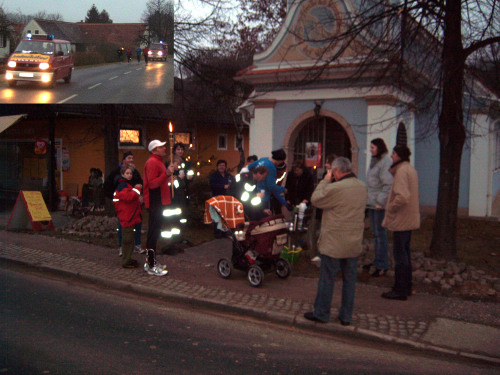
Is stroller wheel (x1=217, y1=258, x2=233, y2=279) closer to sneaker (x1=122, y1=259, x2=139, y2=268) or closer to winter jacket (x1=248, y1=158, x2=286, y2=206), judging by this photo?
winter jacket (x1=248, y1=158, x2=286, y2=206)

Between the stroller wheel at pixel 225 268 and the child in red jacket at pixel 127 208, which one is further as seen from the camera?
the child in red jacket at pixel 127 208

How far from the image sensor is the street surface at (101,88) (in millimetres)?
11352

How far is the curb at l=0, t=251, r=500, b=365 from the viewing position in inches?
209

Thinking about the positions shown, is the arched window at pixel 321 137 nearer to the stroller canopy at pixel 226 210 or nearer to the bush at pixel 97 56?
the bush at pixel 97 56

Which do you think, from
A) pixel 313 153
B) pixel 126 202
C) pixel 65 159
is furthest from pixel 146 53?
pixel 65 159

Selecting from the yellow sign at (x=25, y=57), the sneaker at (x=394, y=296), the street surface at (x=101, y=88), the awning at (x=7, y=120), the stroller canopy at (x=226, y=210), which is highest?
the yellow sign at (x=25, y=57)

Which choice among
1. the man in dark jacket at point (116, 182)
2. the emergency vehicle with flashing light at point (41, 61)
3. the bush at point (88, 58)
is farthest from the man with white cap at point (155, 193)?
the emergency vehicle with flashing light at point (41, 61)

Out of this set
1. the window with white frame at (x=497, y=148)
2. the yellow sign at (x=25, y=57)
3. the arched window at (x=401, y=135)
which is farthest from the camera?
the window with white frame at (x=497, y=148)

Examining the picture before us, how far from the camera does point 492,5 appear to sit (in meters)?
8.16

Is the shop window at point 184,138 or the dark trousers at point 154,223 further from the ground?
the shop window at point 184,138

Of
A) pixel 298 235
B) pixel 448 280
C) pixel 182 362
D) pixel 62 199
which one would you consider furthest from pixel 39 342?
pixel 62 199

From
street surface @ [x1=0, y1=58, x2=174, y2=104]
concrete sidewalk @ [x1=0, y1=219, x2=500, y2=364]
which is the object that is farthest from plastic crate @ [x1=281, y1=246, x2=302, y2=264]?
street surface @ [x1=0, y1=58, x2=174, y2=104]

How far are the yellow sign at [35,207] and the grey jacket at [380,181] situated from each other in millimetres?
8063

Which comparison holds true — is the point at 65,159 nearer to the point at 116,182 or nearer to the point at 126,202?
the point at 116,182
